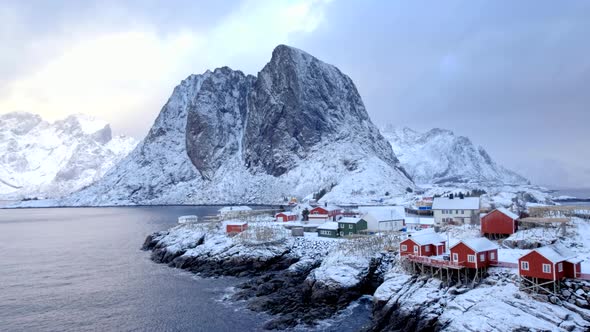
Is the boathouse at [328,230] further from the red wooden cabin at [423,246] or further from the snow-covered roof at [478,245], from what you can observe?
the snow-covered roof at [478,245]

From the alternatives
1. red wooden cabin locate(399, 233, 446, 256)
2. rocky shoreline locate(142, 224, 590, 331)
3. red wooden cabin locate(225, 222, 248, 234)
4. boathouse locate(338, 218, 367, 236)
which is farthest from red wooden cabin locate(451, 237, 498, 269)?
red wooden cabin locate(225, 222, 248, 234)

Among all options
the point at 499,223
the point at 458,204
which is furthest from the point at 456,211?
the point at 499,223

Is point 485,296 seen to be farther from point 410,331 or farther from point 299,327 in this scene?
point 299,327

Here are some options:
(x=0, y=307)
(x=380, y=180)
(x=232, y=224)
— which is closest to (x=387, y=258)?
(x=232, y=224)

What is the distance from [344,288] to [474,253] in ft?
43.6

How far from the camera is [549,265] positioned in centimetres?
3192

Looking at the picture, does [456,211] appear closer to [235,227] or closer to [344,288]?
[344,288]

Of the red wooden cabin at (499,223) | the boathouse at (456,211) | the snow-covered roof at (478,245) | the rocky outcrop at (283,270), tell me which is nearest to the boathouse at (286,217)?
the rocky outcrop at (283,270)

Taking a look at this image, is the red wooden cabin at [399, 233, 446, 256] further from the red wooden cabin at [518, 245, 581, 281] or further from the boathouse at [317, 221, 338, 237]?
the boathouse at [317, 221, 338, 237]

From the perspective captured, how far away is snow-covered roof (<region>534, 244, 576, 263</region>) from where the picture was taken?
105 feet

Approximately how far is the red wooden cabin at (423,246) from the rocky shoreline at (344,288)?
228cm

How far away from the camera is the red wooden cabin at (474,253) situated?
120ft

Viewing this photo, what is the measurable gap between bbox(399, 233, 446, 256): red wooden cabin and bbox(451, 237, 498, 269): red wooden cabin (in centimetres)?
463

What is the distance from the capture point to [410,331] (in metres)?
32.9
